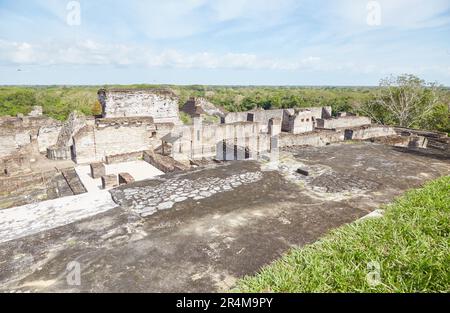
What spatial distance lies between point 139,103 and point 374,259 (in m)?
13.5

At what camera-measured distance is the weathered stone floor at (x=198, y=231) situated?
241 centimetres

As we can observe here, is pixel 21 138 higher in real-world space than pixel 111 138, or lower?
lower

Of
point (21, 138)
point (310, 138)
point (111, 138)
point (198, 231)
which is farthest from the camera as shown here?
point (310, 138)

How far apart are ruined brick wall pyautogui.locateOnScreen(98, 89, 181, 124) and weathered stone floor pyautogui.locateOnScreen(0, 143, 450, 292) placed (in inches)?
395

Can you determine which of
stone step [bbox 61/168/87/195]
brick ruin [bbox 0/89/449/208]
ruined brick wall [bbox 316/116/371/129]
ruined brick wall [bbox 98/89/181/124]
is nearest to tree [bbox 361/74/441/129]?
ruined brick wall [bbox 316/116/371/129]

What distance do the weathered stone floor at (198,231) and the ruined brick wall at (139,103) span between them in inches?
395

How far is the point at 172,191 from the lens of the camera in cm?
439

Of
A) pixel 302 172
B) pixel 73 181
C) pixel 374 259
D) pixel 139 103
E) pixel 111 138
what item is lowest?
pixel 73 181

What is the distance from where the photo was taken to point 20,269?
251cm

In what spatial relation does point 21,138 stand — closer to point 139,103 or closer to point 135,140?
point 139,103

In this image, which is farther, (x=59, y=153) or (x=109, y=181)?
(x=59, y=153)

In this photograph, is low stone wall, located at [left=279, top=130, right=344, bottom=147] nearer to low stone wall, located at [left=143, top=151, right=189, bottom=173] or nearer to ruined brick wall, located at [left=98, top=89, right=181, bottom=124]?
low stone wall, located at [left=143, top=151, right=189, bottom=173]

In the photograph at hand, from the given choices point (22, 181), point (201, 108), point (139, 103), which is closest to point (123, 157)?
point (22, 181)
